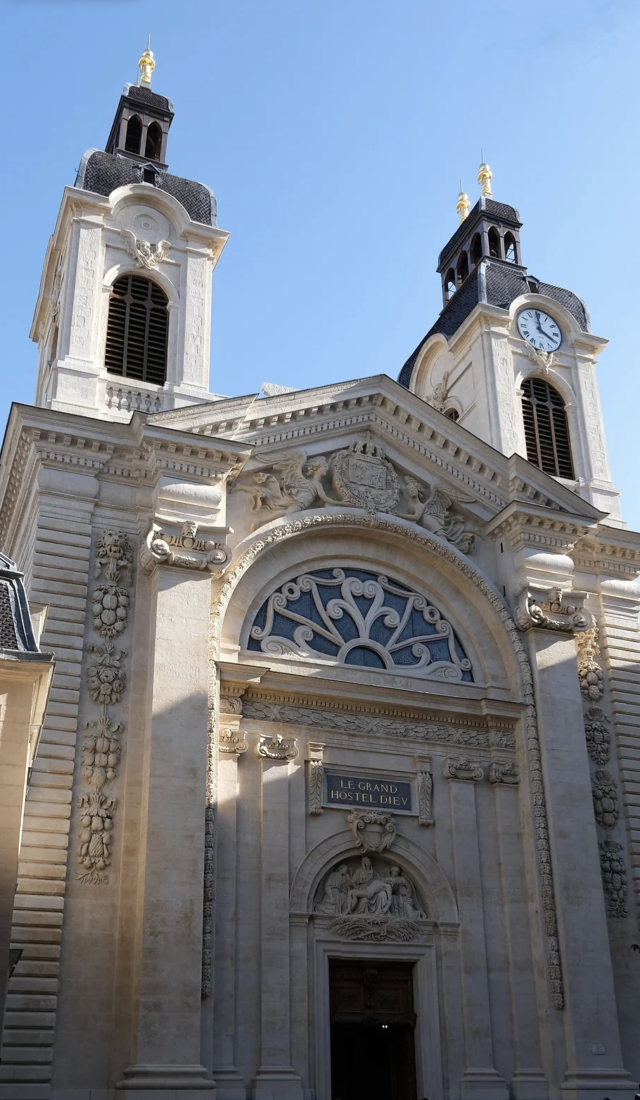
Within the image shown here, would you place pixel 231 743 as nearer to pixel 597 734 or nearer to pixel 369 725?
pixel 369 725

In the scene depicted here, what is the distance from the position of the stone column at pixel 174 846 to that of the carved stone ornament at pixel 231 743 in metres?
0.95

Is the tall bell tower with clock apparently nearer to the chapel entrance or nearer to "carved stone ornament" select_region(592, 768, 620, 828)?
"carved stone ornament" select_region(592, 768, 620, 828)

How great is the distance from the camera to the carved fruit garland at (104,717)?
2006cm

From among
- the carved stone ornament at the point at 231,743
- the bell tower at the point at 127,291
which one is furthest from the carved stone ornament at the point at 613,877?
the bell tower at the point at 127,291

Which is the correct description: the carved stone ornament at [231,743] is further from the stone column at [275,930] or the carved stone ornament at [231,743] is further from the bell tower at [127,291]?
the bell tower at [127,291]

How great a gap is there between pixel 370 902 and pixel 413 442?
10398 mm

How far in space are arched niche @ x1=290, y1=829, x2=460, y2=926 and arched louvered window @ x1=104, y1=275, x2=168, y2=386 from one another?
10.9m

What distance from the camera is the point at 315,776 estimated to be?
2288cm

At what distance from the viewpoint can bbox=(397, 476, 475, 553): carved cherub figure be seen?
26703 millimetres

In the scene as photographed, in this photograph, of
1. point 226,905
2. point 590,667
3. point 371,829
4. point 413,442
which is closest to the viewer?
point 226,905

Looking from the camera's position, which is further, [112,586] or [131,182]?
[131,182]

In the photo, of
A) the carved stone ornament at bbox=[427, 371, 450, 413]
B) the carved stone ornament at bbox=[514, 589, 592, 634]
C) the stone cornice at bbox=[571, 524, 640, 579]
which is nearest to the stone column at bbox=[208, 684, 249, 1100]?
the carved stone ornament at bbox=[514, 589, 592, 634]

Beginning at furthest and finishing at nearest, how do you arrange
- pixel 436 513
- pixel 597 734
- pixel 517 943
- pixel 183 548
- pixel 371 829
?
pixel 436 513 < pixel 597 734 < pixel 517 943 < pixel 371 829 < pixel 183 548

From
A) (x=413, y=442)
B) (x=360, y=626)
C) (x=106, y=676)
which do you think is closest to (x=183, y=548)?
(x=106, y=676)
